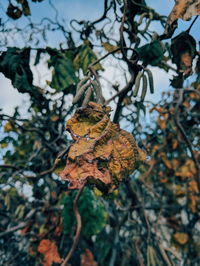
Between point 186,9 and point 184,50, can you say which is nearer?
point 186,9

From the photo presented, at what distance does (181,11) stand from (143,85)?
11.9 inches

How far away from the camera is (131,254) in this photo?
327 cm

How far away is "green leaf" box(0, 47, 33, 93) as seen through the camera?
1661 mm

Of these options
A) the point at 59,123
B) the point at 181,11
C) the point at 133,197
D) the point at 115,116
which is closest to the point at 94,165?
the point at 181,11

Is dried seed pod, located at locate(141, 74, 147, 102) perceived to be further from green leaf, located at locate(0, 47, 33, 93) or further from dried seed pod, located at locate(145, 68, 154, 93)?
green leaf, located at locate(0, 47, 33, 93)

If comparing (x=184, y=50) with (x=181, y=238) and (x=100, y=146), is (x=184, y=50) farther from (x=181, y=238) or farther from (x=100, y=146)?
(x=181, y=238)

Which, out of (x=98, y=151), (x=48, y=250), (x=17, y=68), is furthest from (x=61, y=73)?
(x=48, y=250)

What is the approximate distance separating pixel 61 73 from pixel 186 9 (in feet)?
3.52

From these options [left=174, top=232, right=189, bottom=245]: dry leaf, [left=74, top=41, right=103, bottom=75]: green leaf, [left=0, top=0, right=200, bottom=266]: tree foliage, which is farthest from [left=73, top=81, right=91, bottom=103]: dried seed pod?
[left=174, top=232, right=189, bottom=245]: dry leaf

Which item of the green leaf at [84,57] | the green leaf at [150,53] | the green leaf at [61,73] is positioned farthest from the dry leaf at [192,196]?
the green leaf at [150,53]

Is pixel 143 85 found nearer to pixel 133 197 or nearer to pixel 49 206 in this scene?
pixel 133 197

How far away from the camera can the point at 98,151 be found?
0.72m

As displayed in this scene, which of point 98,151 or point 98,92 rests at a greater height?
point 98,92

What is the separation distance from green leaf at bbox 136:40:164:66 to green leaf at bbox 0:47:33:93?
71 cm
